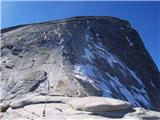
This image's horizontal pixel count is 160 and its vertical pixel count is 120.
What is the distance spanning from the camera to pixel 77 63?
26297 millimetres

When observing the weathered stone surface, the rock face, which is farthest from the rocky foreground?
the rock face

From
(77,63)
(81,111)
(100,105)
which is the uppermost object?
(77,63)

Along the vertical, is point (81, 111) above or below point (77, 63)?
below

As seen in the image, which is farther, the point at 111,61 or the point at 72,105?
the point at 111,61

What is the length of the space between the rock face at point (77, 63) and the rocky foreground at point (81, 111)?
299 cm

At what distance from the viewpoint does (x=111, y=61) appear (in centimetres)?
3191

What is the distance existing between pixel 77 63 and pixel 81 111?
11585 mm

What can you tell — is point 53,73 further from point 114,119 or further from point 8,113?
point 114,119

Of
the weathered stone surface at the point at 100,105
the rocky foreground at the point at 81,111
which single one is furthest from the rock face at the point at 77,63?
the weathered stone surface at the point at 100,105

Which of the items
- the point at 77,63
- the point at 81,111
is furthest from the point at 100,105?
the point at 77,63

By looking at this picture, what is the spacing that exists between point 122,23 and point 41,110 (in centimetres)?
3038

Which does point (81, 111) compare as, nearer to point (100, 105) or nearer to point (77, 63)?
point (100, 105)

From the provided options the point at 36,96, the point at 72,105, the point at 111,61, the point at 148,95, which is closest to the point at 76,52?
the point at 111,61

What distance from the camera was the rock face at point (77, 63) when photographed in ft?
73.5
